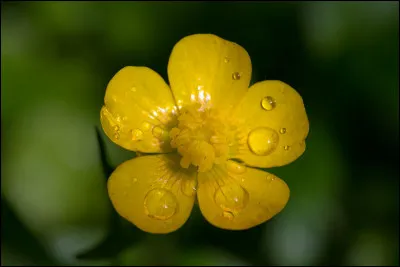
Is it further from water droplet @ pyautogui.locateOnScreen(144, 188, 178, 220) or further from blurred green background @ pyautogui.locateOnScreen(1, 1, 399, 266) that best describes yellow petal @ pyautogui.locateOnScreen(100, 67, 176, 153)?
blurred green background @ pyautogui.locateOnScreen(1, 1, 399, 266)

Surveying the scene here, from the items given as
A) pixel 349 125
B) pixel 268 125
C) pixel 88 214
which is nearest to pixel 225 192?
pixel 268 125

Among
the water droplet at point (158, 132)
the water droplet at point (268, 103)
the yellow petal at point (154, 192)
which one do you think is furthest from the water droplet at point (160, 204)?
the water droplet at point (268, 103)

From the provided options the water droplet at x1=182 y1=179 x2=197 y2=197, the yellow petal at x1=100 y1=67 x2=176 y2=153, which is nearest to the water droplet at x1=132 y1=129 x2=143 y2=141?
the yellow petal at x1=100 y1=67 x2=176 y2=153

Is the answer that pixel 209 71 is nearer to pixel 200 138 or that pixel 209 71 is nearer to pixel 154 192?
pixel 200 138

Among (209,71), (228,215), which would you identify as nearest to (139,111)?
(209,71)

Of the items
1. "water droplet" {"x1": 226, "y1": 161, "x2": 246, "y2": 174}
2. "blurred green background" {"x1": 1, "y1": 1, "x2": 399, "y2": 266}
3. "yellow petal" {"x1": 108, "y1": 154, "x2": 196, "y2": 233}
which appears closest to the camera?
"yellow petal" {"x1": 108, "y1": 154, "x2": 196, "y2": 233}

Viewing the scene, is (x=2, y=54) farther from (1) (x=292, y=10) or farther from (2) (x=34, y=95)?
(1) (x=292, y=10)
